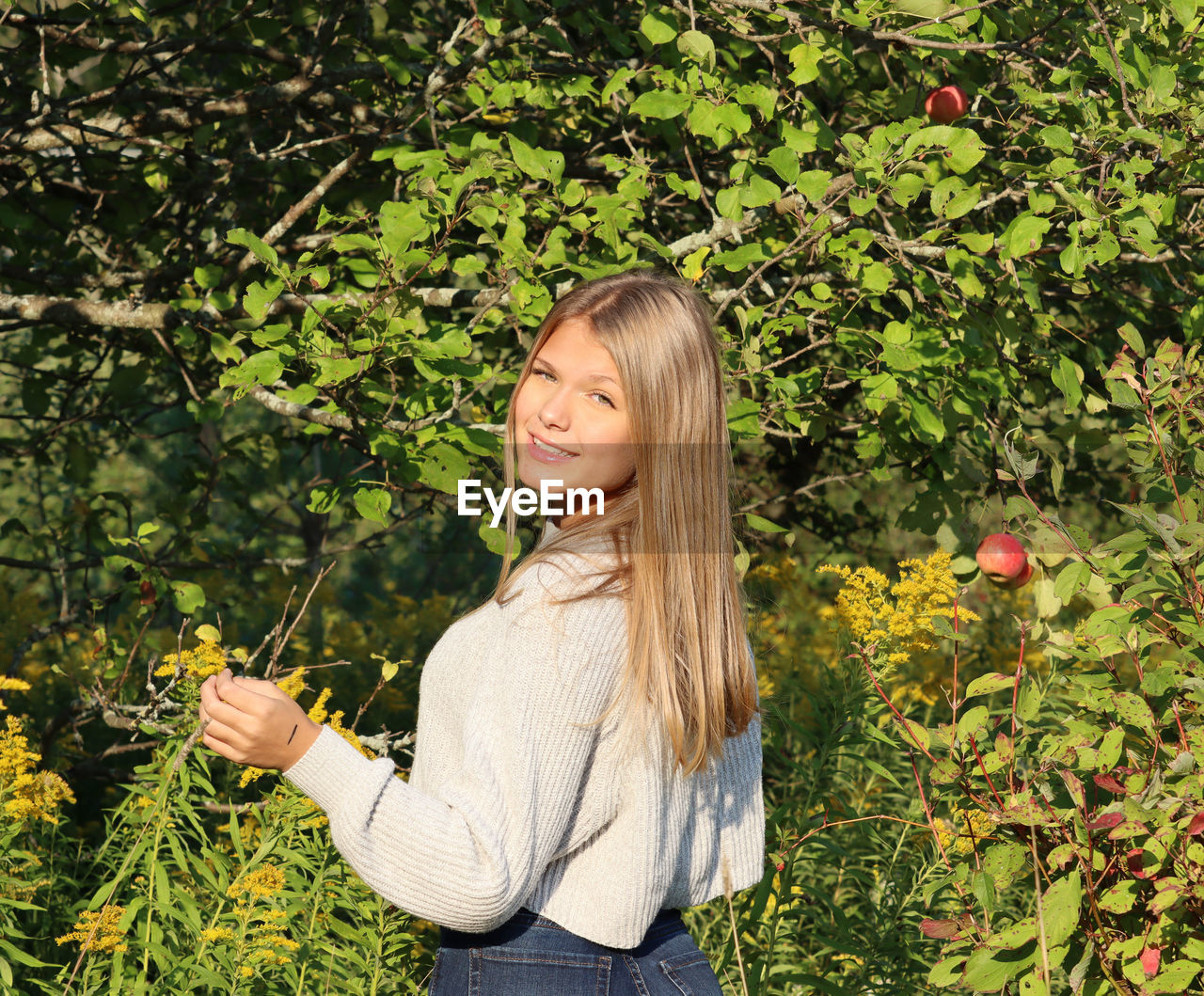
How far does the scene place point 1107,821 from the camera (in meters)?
1.44

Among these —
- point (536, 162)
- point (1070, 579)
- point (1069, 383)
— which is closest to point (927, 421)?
point (1069, 383)

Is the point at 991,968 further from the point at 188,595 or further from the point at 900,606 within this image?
the point at 188,595

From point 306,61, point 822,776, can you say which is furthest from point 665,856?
point 306,61

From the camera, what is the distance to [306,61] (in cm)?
280

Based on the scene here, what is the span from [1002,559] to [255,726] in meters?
1.66

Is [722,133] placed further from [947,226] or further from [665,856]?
[665,856]

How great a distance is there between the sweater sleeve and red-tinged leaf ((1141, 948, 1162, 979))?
801mm

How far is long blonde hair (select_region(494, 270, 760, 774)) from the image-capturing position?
1235 mm

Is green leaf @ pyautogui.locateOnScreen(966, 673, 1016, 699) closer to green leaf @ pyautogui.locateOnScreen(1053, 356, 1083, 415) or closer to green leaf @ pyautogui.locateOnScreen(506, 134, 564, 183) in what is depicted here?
green leaf @ pyautogui.locateOnScreen(1053, 356, 1083, 415)

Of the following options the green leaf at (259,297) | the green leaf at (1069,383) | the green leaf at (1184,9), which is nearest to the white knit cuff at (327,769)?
the green leaf at (259,297)

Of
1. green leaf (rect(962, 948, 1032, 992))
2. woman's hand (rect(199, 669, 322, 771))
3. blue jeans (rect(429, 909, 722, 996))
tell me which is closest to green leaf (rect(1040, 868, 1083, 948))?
green leaf (rect(962, 948, 1032, 992))

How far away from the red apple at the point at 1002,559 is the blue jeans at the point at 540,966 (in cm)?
132

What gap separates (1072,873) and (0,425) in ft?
33.8

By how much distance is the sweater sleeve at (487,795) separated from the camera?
1080mm
